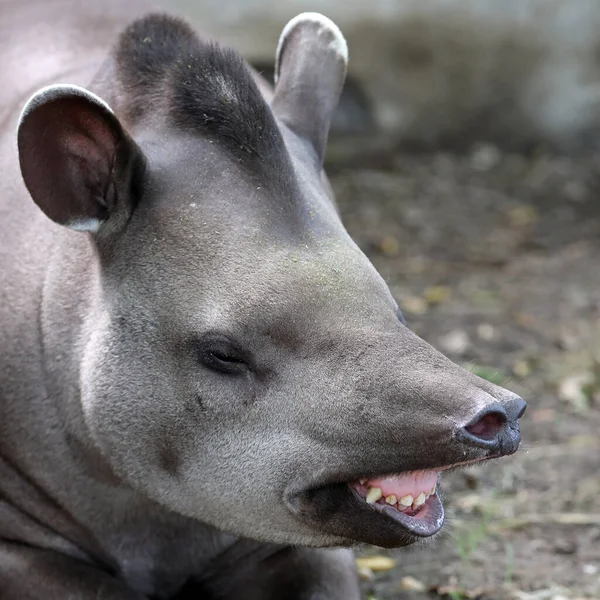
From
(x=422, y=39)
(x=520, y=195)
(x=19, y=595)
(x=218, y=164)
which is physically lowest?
(x=520, y=195)

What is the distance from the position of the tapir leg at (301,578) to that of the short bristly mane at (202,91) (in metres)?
1.27

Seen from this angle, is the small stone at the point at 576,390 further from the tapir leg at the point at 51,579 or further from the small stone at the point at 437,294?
the tapir leg at the point at 51,579

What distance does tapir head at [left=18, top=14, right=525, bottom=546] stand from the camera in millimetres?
3314

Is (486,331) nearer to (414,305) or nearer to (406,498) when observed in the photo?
(414,305)

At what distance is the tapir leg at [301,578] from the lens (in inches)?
163

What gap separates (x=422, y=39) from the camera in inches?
367

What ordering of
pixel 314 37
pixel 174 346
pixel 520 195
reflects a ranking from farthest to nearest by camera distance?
pixel 520 195 < pixel 314 37 < pixel 174 346

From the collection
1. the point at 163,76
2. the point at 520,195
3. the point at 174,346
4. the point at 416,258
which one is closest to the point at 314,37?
the point at 163,76

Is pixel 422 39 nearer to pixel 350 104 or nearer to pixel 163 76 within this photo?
pixel 350 104

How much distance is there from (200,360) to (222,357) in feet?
0.21

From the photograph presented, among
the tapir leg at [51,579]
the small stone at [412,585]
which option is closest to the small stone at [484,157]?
the small stone at [412,585]

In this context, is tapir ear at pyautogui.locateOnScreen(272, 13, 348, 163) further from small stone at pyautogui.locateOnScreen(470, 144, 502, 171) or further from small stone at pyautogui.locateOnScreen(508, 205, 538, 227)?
small stone at pyautogui.locateOnScreen(470, 144, 502, 171)

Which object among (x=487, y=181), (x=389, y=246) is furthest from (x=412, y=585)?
(x=487, y=181)

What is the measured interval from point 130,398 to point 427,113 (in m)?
6.34
